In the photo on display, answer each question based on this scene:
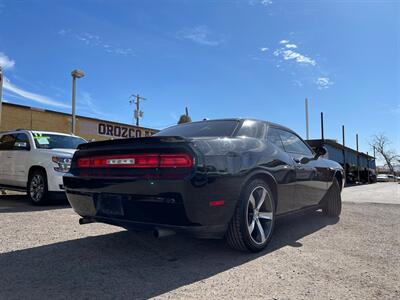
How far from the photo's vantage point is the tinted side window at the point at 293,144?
4.59 m

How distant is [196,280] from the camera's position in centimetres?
274

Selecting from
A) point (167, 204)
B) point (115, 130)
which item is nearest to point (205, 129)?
point (167, 204)

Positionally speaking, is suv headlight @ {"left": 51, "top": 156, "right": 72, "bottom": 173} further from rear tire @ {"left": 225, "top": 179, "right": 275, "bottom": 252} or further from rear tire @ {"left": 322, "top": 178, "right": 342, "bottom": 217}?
rear tire @ {"left": 322, "top": 178, "right": 342, "bottom": 217}

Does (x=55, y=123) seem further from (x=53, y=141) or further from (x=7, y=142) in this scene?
(x=53, y=141)

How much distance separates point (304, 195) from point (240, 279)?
213 centimetres

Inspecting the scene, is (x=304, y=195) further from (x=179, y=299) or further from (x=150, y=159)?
(x=179, y=299)

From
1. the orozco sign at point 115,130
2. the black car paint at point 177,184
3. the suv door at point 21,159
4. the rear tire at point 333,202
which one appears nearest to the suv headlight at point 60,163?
the suv door at point 21,159

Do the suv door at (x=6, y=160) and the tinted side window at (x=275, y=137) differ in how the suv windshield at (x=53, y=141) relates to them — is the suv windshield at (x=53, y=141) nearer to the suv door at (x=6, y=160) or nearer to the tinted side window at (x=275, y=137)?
the suv door at (x=6, y=160)

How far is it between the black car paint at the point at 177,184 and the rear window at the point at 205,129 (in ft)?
0.95

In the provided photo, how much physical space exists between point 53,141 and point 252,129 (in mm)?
5283

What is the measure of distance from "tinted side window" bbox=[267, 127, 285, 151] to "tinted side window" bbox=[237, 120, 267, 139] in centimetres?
12

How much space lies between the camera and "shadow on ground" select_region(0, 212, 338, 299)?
252 centimetres

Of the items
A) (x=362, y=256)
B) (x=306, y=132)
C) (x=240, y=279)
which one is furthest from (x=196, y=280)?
(x=306, y=132)

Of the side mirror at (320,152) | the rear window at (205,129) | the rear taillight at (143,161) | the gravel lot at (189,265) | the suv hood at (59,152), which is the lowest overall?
the gravel lot at (189,265)
